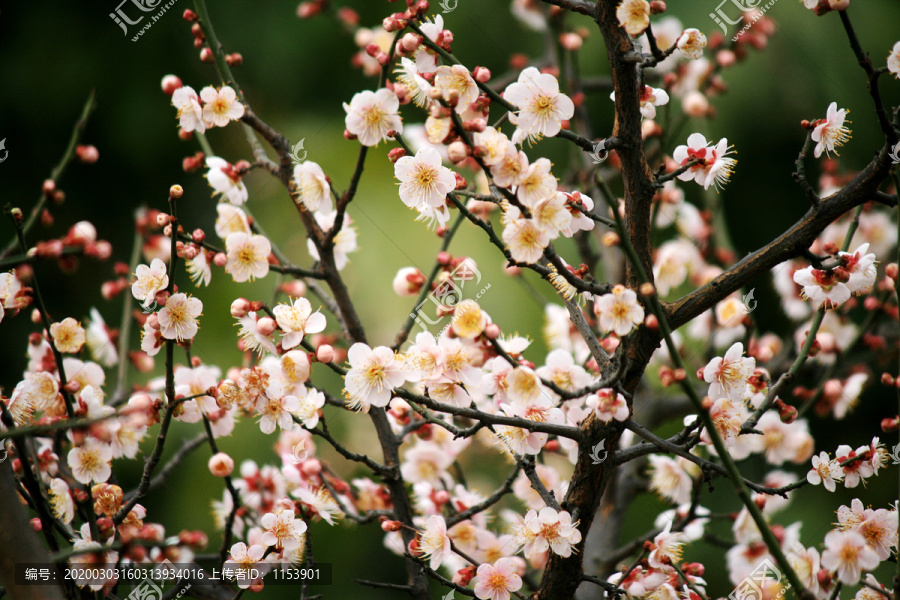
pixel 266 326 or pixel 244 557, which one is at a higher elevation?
pixel 266 326

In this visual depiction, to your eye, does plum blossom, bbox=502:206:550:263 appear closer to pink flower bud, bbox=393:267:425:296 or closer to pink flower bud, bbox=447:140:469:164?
pink flower bud, bbox=447:140:469:164

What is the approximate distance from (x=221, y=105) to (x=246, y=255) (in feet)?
0.68

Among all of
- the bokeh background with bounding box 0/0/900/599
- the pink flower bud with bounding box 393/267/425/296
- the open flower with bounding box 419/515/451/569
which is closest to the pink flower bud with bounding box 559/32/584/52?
the bokeh background with bounding box 0/0/900/599

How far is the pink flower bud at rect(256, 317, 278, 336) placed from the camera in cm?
86

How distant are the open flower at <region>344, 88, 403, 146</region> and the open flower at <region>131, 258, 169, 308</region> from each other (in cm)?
29

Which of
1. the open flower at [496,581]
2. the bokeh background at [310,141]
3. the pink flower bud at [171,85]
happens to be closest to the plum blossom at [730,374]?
the open flower at [496,581]

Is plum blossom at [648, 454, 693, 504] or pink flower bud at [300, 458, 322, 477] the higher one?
plum blossom at [648, 454, 693, 504]

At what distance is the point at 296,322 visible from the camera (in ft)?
2.81

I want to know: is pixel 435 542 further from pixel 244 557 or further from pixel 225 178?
pixel 225 178

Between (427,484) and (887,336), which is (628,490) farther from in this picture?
(887,336)

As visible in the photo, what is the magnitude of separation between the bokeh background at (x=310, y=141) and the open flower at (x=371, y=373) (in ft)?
4.13

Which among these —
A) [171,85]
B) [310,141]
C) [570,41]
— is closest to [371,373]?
[171,85]

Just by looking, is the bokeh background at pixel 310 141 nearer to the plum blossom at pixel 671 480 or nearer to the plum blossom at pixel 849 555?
the plum blossom at pixel 671 480

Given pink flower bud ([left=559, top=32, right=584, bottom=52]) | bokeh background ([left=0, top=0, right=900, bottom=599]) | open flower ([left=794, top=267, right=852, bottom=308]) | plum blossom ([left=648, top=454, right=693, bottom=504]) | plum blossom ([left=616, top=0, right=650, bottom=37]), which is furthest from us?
bokeh background ([left=0, top=0, right=900, bottom=599])
